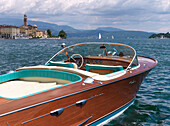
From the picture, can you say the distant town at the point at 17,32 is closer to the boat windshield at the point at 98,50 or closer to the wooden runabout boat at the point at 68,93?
the boat windshield at the point at 98,50

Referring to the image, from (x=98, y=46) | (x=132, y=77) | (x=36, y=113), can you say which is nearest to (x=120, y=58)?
(x=98, y=46)

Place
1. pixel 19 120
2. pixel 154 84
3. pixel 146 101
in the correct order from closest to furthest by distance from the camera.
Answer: pixel 19 120 < pixel 146 101 < pixel 154 84

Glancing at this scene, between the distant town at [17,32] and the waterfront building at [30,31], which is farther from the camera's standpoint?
the waterfront building at [30,31]

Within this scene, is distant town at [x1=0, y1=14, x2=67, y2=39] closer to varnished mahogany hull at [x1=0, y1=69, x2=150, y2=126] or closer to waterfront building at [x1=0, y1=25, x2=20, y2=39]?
waterfront building at [x1=0, y1=25, x2=20, y2=39]

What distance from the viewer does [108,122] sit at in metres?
6.49

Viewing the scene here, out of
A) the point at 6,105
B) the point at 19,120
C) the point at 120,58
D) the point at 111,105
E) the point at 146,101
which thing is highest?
the point at 120,58

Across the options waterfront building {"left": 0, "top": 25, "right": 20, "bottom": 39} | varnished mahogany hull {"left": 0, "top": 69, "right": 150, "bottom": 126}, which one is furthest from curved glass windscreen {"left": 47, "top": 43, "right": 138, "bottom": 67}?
waterfront building {"left": 0, "top": 25, "right": 20, "bottom": 39}

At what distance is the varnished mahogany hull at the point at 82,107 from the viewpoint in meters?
3.89

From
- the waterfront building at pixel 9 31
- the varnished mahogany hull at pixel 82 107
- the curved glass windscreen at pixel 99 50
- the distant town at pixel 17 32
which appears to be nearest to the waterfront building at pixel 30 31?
the distant town at pixel 17 32

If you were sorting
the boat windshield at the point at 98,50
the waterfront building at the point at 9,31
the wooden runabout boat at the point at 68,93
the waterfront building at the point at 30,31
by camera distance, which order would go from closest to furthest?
the wooden runabout boat at the point at 68,93 < the boat windshield at the point at 98,50 < the waterfront building at the point at 9,31 < the waterfront building at the point at 30,31

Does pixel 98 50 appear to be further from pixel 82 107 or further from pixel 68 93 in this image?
pixel 68 93

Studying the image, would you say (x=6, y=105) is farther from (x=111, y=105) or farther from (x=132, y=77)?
(x=132, y=77)

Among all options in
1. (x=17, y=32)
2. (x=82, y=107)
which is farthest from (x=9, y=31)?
(x=82, y=107)

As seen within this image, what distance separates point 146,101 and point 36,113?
6.19m
